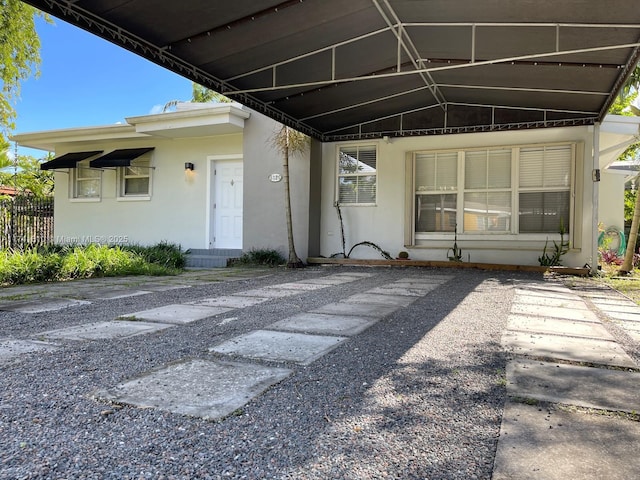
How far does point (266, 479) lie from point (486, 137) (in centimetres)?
757

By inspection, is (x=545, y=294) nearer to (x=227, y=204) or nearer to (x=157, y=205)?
(x=227, y=204)

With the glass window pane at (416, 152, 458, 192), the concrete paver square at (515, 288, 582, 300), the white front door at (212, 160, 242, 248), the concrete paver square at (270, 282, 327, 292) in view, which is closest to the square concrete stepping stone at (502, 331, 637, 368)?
the concrete paver square at (515, 288, 582, 300)

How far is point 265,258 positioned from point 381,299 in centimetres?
435

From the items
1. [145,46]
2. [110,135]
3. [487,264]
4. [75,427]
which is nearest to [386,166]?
[487,264]

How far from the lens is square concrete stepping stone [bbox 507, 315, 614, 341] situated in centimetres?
310

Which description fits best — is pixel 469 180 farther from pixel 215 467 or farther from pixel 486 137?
pixel 215 467

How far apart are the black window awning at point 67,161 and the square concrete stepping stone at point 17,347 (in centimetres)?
918

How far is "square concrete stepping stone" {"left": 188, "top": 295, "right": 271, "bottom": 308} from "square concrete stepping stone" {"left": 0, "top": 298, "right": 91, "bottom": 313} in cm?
110

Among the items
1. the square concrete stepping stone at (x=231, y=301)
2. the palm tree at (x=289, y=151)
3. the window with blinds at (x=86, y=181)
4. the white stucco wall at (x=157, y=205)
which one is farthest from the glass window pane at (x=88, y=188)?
the square concrete stepping stone at (x=231, y=301)

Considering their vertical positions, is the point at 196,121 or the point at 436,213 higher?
the point at 196,121

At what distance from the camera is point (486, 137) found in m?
7.75

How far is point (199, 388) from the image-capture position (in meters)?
1.97

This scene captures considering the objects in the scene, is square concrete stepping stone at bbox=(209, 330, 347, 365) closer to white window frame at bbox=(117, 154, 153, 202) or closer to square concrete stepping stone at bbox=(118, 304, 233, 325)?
square concrete stepping stone at bbox=(118, 304, 233, 325)

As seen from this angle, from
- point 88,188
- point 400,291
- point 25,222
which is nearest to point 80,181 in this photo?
point 88,188
